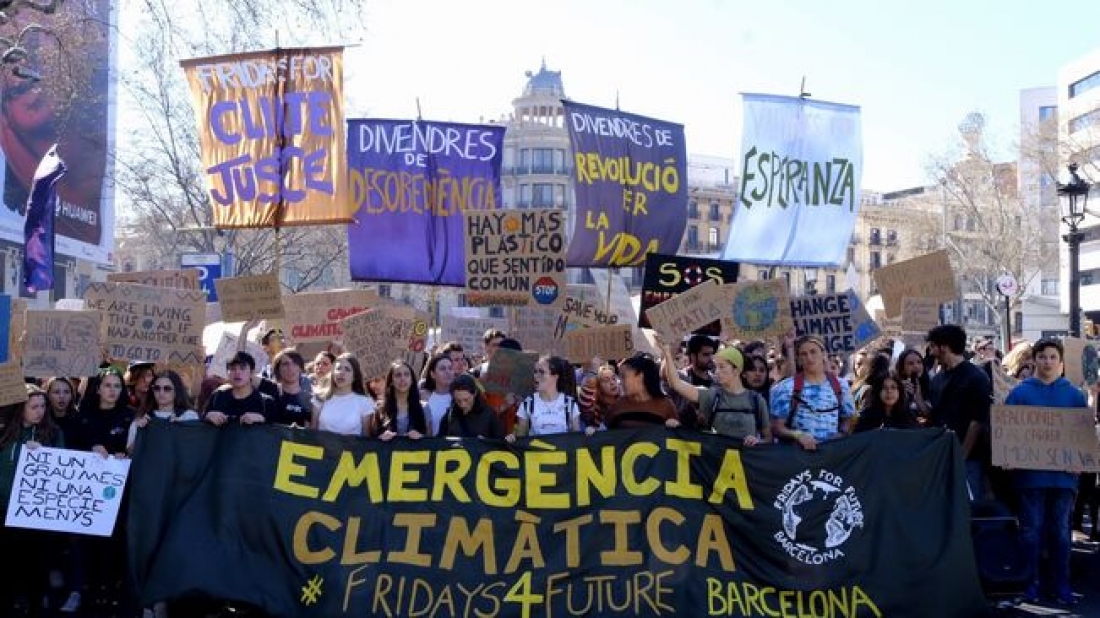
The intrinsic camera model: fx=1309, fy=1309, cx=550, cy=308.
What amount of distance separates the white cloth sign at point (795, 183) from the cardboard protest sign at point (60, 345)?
24.9 feet

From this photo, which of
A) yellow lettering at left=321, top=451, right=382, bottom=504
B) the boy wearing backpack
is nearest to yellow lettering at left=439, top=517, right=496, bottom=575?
yellow lettering at left=321, top=451, right=382, bottom=504

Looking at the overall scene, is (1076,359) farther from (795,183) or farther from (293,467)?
(293,467)

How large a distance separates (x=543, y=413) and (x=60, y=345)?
3.47 metres

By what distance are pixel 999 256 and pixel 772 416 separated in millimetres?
44380

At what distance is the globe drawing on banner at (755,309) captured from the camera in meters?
10.1

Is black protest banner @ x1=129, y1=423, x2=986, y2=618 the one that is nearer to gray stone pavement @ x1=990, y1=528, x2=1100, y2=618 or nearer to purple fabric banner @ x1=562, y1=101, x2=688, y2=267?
gray stone pavement @ x1=990, y1=528, x2=1100, y2=618

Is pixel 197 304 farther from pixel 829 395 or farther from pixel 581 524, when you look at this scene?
pixel 829 395

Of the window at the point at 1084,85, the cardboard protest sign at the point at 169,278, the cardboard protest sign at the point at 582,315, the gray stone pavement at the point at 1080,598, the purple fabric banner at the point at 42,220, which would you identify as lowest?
the gray stone pavement at the point at 1080,598

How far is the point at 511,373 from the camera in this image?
9.74m

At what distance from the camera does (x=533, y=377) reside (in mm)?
9773

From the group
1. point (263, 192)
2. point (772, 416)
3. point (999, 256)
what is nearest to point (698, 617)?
point (772, 416)

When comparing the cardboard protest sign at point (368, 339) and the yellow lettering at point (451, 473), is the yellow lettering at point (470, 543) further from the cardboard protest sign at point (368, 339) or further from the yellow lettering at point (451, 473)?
the cardboard protest sign at point (368, 339)

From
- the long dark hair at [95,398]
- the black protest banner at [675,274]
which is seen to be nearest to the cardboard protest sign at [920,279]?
the black protest banner at [675,274]

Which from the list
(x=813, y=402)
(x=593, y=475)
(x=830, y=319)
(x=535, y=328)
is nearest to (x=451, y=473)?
(x=593, y=475)
